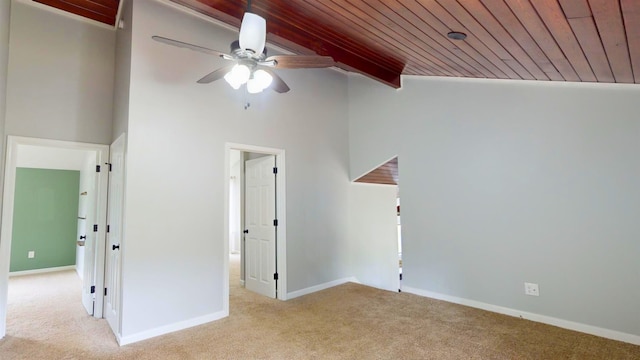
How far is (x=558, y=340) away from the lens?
3.06 meters

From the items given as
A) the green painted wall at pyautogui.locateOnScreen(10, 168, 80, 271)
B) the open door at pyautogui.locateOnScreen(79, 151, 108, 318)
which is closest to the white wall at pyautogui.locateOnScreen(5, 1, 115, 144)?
the open door at pyautogui.locateOnScreen(79, 151, 108, 318)

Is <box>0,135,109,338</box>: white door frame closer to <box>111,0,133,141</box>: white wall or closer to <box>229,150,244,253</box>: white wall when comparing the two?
<box>111,0,133,141</box>: white wall

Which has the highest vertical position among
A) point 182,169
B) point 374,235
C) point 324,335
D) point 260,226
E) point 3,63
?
point 3,63

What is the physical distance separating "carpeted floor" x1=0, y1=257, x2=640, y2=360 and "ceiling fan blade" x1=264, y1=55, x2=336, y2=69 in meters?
2.46

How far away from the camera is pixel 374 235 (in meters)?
5.66

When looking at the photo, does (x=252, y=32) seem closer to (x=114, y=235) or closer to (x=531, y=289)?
(x=114, y=235)

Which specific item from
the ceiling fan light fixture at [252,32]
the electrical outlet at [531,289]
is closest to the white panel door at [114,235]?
the ceiling fan light fixture at [252,32]

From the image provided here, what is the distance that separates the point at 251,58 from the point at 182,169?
65.9 inches

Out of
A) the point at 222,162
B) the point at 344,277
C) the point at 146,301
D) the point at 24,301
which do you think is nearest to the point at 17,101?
the point at 222,162

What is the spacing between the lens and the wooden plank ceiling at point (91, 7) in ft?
11.7

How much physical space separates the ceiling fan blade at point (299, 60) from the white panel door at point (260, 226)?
2.05m

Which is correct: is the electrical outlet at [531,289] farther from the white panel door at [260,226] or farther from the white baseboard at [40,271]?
the white baseboard at [40,271]

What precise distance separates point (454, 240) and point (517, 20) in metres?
2.77

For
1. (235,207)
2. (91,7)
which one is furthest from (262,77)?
(235,207)
